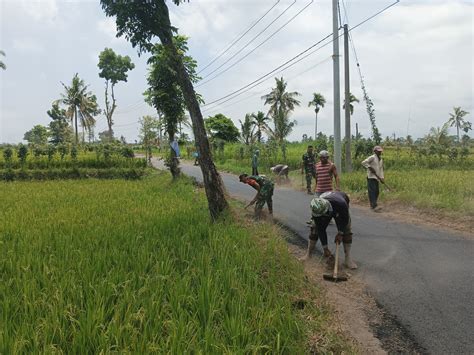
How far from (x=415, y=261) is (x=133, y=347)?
4.28 m

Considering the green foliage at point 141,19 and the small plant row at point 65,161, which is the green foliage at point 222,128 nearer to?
Answer: the small plant row at point 65,161

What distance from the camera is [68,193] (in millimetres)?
10820

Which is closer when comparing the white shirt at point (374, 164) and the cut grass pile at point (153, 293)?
the cut grass pile at point (153, 293)

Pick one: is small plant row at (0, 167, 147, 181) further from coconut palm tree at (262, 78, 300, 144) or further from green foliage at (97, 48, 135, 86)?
green foliage at (97, 48, 135, 86)

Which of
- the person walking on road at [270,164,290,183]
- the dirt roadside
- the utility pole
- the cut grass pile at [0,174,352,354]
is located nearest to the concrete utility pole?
the utility pole

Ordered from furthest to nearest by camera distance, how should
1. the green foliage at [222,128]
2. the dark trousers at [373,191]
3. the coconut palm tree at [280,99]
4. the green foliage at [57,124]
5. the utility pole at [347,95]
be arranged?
the green foliage at [57,124] → the green foliage at [222,128] → the coconut palm tree at [280,99] → the utility pole at [347,95] → the dark trousers at [373,191]

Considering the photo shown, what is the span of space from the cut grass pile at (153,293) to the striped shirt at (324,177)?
1.98m

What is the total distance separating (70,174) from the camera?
698 inches

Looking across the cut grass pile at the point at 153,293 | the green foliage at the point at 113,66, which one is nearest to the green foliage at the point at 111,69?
the green foliage at the point at 113,66

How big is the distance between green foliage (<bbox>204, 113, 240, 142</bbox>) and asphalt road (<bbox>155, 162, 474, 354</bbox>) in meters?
37.8

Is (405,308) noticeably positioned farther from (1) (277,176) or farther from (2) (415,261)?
(1) (277,176)

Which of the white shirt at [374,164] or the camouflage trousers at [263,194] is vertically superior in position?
the white shirt at [374,164]

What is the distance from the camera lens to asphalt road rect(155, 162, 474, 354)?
3.41 metres

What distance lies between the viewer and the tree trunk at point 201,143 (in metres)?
→ 7.31
